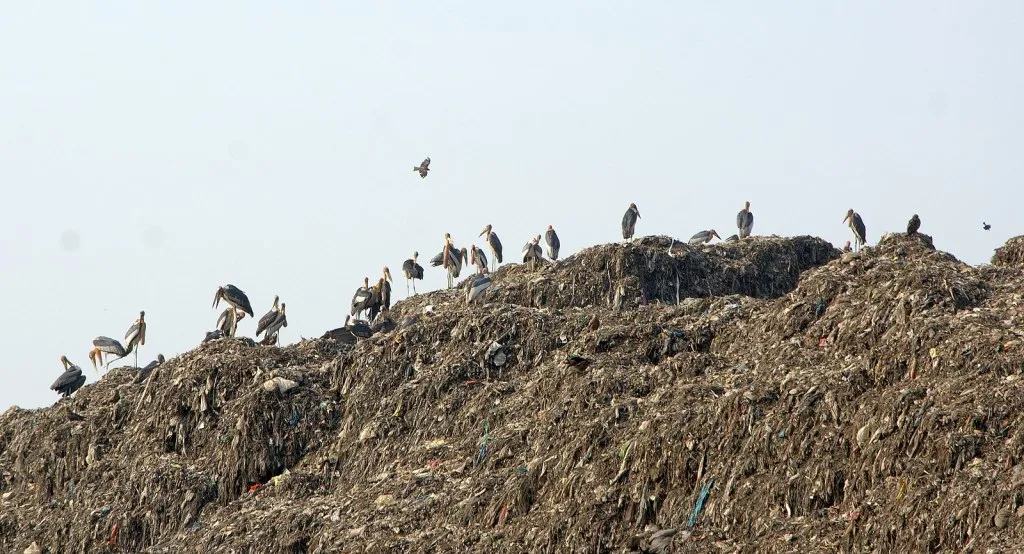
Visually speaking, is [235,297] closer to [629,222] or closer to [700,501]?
[629,222]

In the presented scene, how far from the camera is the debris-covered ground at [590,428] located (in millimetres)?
14617

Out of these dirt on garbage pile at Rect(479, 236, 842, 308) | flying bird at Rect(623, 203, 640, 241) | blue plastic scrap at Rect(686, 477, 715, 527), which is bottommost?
blue plastic scrap at Rect(686, 477, 715, 527)

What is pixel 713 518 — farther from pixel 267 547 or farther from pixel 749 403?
pixel 267 547

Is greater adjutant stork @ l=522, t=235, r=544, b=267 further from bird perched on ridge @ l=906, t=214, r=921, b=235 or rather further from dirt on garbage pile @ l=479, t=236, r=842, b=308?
bird perched on ridge @ l=906, t=214, r=921, b=235

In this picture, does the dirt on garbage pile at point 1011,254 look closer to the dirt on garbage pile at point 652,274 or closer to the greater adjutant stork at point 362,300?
the dirt on garbage pile at point 652,274

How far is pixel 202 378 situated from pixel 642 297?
804 centimetres

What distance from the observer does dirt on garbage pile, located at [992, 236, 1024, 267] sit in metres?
20.7

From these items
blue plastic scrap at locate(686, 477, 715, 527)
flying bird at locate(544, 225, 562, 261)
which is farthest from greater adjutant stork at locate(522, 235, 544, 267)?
blue plastic scrap at locate(686, 477, 715, 527)

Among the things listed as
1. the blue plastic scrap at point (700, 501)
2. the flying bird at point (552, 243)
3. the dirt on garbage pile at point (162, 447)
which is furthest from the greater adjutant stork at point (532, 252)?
the blue plastic scrap at point (700, 501)

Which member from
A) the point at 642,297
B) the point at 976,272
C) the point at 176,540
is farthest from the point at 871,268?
the point at 176,540

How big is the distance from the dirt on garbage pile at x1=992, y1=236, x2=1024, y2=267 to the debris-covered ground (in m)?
0.04

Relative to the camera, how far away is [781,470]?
50.6ft

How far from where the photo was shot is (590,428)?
17.4 meters

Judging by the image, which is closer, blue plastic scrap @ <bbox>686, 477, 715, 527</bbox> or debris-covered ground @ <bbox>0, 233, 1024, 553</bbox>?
debris-covered ground @ <bbox>0, 233, 1024, 553</bbox>
